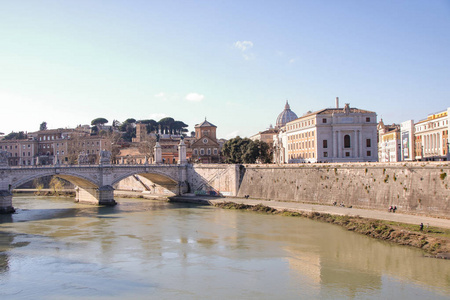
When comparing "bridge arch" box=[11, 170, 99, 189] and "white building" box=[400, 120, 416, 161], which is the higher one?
"white building" box=[400, 120, 416, 161]

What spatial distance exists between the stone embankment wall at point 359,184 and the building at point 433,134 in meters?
12.7

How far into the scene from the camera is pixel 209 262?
16.3 m

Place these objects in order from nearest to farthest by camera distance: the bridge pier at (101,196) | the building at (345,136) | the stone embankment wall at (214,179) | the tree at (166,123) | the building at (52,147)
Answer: the bridge pier at (101,196)
the stone embankment wall at (214,179)
the building at (345,136)
the building at (52,147)
the tree at (166,123)

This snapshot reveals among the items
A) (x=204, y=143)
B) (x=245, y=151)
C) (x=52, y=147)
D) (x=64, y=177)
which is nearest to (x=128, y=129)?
(x=52, y=147)

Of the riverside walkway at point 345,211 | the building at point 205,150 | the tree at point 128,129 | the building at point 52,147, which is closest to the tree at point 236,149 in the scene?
the building at point 205,150

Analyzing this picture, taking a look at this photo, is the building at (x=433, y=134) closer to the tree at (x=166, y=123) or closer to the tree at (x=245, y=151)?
the tree at (x=245, y=151)

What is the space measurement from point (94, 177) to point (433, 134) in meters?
30.4

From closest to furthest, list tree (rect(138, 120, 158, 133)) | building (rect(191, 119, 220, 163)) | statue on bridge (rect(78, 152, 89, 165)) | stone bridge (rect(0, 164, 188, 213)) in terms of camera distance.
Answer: stone bridge (rect(0, 164, 188, 213)), statue on bridge (rect(78, 152, 89, 165)), building (rect(191, 119, 220, 163)), tree (rect(138, 120, 158, 133))

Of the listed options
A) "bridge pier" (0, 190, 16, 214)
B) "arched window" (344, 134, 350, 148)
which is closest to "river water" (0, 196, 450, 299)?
"bridge pier" (0, 190, 16, 214)

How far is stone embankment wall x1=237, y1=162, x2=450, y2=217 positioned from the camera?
69.1ft

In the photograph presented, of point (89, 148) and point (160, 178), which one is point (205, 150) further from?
point (89, 148)

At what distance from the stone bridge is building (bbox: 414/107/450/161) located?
2181 centimetres

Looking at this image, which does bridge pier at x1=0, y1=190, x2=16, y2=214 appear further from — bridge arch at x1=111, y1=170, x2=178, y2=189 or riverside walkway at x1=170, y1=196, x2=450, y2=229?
riverside walkway at x1=170, y1=196, x2=450, y2=229

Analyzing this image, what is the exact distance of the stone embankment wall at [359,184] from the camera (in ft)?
69.1
